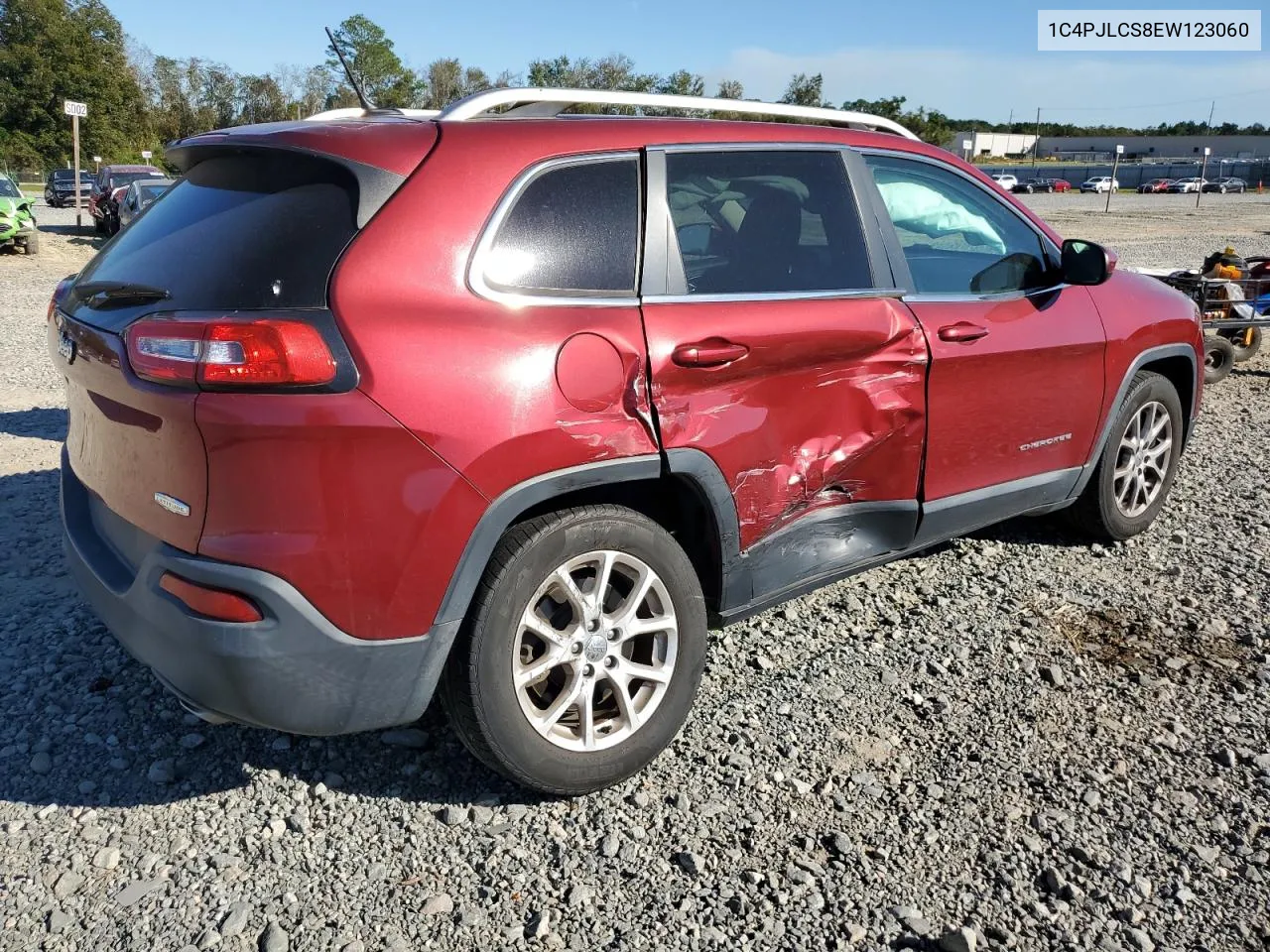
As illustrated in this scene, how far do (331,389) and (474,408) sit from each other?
35 centimetres

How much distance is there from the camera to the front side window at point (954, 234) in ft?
12.5

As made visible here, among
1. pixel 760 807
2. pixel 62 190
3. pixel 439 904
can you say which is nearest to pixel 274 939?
pixel 439 904

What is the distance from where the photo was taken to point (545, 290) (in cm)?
278

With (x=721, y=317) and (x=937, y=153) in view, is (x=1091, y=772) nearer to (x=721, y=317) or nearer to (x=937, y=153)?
(x=721, y=317)

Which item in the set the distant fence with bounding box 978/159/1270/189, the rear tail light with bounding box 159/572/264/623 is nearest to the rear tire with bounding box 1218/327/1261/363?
the rear tail light with bounding box 159/572/264/623

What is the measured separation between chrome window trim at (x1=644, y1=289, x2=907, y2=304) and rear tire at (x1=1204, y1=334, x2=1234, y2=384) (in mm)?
6262

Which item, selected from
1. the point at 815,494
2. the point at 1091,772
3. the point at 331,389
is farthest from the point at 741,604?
the point at 331,389

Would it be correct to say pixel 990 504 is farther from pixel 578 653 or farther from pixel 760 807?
pixel 578 653

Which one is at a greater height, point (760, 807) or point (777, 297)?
point (777, 297)

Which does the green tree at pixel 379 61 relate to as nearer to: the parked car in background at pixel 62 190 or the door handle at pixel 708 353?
the parked car in background at pixel 62 190

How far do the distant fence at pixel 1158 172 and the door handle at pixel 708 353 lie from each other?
78196 millimetres

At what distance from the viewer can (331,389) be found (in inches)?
95.5

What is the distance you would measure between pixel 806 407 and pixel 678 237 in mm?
673

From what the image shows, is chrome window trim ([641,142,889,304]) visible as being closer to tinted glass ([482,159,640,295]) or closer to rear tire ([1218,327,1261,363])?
tinted glass ([482,159,640,295])
